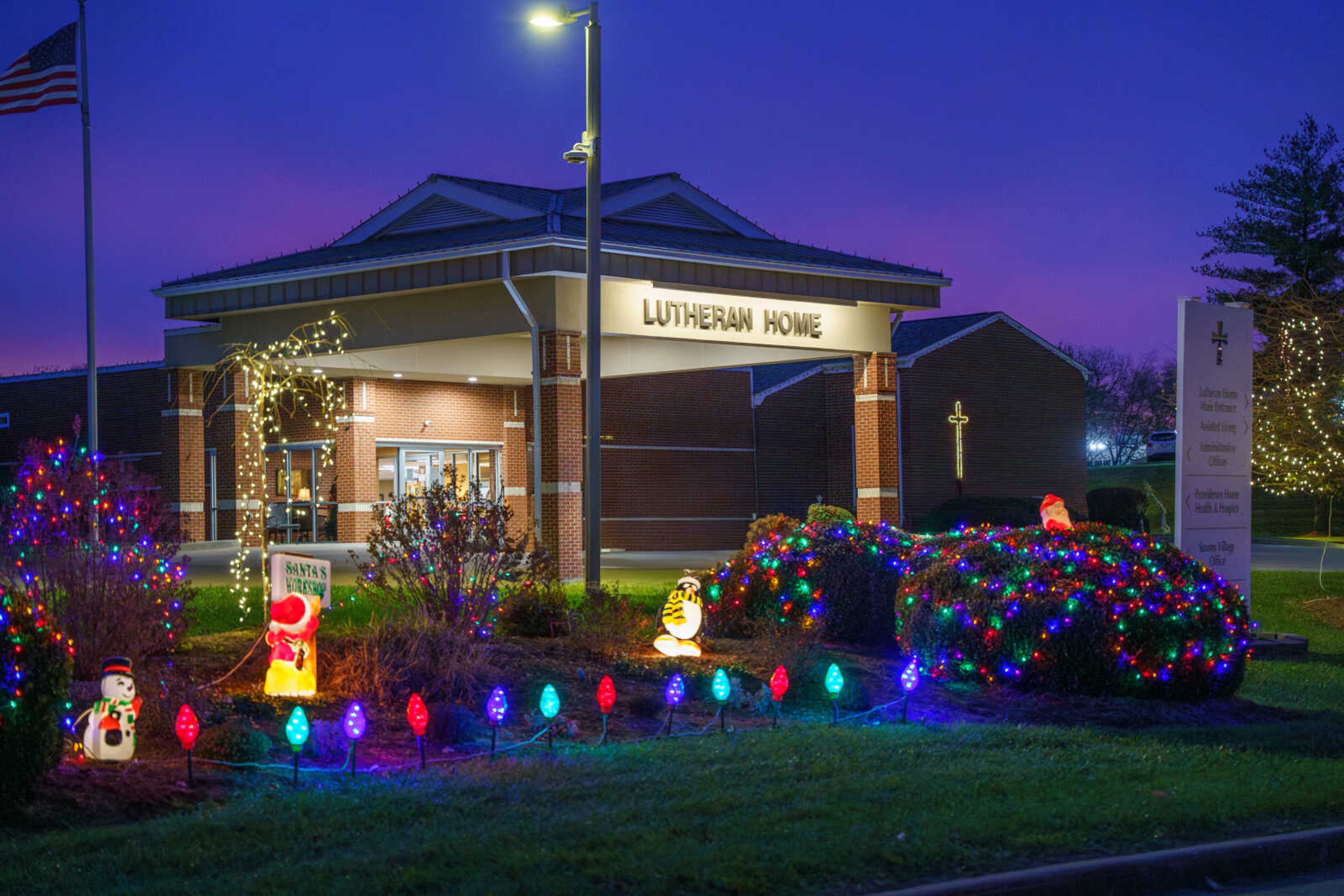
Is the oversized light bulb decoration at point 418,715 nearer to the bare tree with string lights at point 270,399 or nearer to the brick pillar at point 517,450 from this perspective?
the bare tree with string lights at point 270,399

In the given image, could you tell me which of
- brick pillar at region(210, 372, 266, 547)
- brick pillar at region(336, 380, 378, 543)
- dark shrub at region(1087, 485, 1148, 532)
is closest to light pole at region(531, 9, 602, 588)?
brick pillar at region(210, 372, 266, 547)

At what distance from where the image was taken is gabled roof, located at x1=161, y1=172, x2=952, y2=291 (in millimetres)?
25125

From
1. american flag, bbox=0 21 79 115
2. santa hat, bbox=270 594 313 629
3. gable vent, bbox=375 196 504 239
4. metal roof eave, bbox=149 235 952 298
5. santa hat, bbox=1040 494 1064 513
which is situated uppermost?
american flag, bbox=0 21 79 115

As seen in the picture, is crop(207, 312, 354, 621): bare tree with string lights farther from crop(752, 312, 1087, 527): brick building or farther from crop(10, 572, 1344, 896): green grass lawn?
crop(752, 312, 1087, 527): brick building

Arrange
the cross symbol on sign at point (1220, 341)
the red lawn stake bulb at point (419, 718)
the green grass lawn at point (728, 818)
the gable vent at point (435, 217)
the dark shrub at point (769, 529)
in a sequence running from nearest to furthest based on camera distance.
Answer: the green grass lawn at point (728, 818), the red lawn stake bulb at point (419, 718), the cross symbol on sign at point (1220, 341), the dark shrub at point (769, 529), the gable vent at point (435, 217)

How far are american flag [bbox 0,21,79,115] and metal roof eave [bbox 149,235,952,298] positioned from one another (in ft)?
12.4

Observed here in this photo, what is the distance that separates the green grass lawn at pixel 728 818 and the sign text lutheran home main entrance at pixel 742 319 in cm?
1505

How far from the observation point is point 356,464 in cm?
3562

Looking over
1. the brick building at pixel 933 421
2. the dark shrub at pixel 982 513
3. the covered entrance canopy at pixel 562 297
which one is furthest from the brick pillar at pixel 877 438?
the brick building at pixel 933 421

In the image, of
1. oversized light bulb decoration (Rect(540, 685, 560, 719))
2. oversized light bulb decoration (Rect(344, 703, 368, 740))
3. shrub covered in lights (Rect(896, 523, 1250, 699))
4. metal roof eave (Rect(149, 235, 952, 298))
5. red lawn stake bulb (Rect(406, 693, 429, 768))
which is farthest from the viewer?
metal roof eave (Rect(149, 235, 952, 298))

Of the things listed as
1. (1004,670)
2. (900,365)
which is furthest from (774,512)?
(1004,670)

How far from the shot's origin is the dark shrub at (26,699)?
721 centimetres

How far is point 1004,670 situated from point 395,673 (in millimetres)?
5000

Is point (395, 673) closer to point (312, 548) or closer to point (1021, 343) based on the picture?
point (312, 548)
